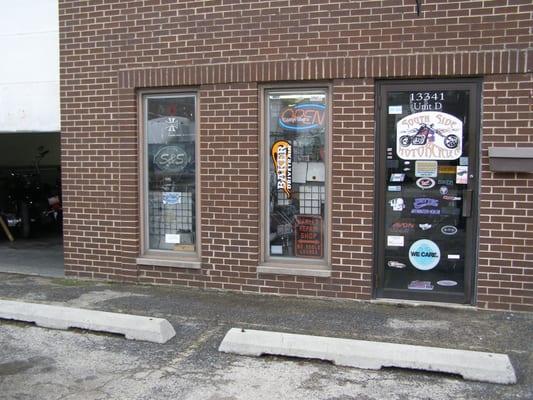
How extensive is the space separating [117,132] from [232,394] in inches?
157

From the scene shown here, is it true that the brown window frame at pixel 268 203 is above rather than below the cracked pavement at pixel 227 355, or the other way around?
above

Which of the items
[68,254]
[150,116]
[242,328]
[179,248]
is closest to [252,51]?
[150,116]

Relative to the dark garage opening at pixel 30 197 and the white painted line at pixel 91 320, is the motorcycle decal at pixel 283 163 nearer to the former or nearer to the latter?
the white painted line at pixel 91 320

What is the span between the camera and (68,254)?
7.41 meters

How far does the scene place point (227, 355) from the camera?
480 centimetres

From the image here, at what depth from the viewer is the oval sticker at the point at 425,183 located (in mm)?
5988

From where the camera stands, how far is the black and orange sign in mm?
6496

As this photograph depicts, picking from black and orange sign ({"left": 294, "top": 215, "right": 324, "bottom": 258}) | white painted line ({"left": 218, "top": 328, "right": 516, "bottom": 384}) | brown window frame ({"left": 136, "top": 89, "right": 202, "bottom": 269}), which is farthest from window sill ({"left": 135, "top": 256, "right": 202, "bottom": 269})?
white painted line ({"left": 218, "top": 328, "right": 516, "bottom": 384})

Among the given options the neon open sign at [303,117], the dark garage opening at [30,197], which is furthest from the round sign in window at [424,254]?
the dark garage opening at [30,197]

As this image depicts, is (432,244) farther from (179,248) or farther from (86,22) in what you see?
(86,22)

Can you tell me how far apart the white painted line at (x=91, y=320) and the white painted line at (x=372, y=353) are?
66cm

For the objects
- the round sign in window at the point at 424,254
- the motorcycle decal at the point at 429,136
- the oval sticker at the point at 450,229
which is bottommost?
the round sign in window at the point at 424,254

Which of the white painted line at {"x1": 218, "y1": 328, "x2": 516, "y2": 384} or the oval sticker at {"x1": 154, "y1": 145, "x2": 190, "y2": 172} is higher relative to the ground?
the oval sticker at {"x1": 154, "y1": 145, "x2": 190, "y2": 172}

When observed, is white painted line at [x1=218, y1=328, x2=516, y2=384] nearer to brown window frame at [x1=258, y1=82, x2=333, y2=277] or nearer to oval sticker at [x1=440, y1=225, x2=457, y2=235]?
brown window frame at [x1=258, y1=82, x2=333, y2=277]
